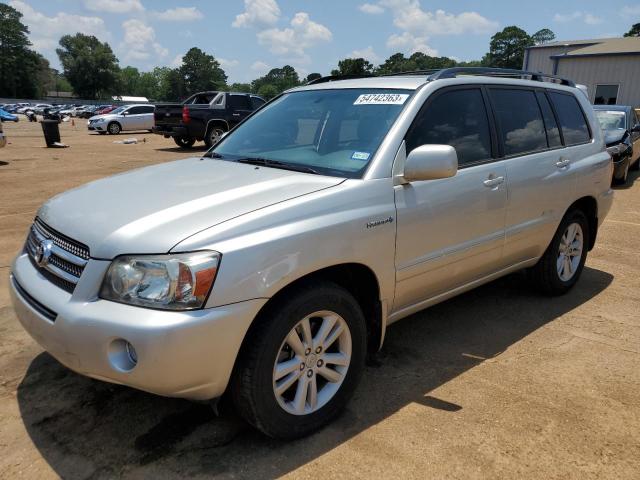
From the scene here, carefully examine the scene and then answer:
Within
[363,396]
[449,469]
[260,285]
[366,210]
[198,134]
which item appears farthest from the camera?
[198,134]

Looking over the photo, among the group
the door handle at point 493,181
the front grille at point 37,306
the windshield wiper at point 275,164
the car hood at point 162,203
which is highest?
the windshield wiper at point 275,164

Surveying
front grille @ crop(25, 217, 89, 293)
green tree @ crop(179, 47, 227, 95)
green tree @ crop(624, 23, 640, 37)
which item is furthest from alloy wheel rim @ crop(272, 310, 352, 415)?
green tree @ crop(179, 47, 227, 95)

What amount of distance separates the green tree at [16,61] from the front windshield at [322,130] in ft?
355

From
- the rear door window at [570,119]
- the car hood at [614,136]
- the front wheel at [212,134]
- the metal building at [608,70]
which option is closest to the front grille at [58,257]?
the rear door window at [570,119]

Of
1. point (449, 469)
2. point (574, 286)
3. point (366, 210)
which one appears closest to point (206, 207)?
point (366, 210)

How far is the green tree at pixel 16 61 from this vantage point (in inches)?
3676

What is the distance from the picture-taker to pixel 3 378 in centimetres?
315

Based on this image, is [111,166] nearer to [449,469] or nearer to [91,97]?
[449,469]

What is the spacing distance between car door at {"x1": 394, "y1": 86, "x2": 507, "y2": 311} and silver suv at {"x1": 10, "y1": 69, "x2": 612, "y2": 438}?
1 centimetres

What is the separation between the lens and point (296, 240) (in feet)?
7.95

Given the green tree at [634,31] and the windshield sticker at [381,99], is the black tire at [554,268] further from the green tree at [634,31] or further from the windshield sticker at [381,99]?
the green tree at [634,31]

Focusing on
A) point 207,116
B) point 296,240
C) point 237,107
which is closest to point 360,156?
point 296,240

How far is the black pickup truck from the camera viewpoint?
1684 centimetres

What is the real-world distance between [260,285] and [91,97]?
120 metres
